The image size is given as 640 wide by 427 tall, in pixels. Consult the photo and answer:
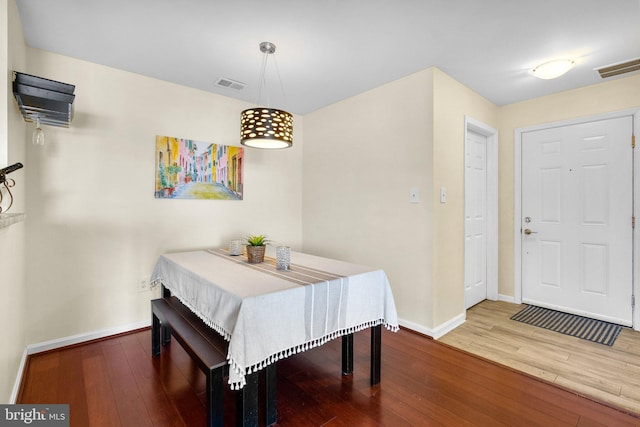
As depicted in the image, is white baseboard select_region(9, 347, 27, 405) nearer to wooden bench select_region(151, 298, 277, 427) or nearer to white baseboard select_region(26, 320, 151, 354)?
white baseboard select_region(26, 320, 151, 354)

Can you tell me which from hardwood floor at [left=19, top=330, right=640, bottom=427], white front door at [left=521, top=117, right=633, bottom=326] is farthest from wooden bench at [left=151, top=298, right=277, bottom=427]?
white front door at [left=521, top=117, right=633, bottom=326]

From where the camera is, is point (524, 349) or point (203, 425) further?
point (524, 349)

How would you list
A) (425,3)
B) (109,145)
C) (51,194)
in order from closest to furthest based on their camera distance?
(425,3) → (51,194) → (109,145)

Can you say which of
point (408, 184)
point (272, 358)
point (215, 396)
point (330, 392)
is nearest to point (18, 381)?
point (215, 396)

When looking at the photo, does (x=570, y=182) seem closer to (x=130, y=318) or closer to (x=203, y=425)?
(x=203, y=425)

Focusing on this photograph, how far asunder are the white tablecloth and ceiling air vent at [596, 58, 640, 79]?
2.82 meters

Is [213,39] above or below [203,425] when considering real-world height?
above

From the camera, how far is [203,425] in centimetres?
163

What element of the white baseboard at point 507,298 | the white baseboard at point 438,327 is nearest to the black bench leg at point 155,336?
the white baseboard at point 438,327

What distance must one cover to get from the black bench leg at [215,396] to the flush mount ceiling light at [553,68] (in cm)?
334

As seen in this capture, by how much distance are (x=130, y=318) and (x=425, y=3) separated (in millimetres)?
3458

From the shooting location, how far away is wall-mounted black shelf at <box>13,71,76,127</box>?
5.81 ft

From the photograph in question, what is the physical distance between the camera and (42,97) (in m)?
1.83

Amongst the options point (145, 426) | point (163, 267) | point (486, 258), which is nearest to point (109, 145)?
point (163, 267)
